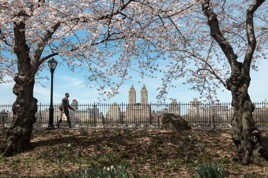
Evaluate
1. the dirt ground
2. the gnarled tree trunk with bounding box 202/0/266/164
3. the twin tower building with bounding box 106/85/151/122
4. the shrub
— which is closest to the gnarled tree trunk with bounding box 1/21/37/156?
the dirt ground

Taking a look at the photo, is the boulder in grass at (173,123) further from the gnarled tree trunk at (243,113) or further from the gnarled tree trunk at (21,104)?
the gnarled tree trunk at (21,104)

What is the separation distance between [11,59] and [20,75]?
5.90 m

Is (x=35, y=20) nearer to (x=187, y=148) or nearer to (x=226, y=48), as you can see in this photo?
(x=226, y=48)

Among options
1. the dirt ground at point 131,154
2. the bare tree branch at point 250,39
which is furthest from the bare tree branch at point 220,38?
the dirt ground at point 131,154

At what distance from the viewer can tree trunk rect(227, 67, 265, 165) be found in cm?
909

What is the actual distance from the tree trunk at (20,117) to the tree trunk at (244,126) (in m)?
8.10

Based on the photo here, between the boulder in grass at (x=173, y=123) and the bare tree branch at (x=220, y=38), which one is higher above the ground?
the bare tree branch at (x=220, y=38)

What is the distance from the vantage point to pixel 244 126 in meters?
9.12

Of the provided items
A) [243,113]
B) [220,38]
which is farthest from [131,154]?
[220,38]

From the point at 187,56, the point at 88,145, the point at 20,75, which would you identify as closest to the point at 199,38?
the point at 187,56

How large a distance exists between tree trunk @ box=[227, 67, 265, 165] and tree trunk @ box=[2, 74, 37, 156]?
8102 millimetres

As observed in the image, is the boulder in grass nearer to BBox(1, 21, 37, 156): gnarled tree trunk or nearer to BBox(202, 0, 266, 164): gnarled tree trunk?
BBox(202, 0, 266, 164): gnarled tree trunk

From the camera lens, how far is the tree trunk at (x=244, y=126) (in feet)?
29.8

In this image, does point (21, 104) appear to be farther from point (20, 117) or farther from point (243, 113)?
point (243, 113)
